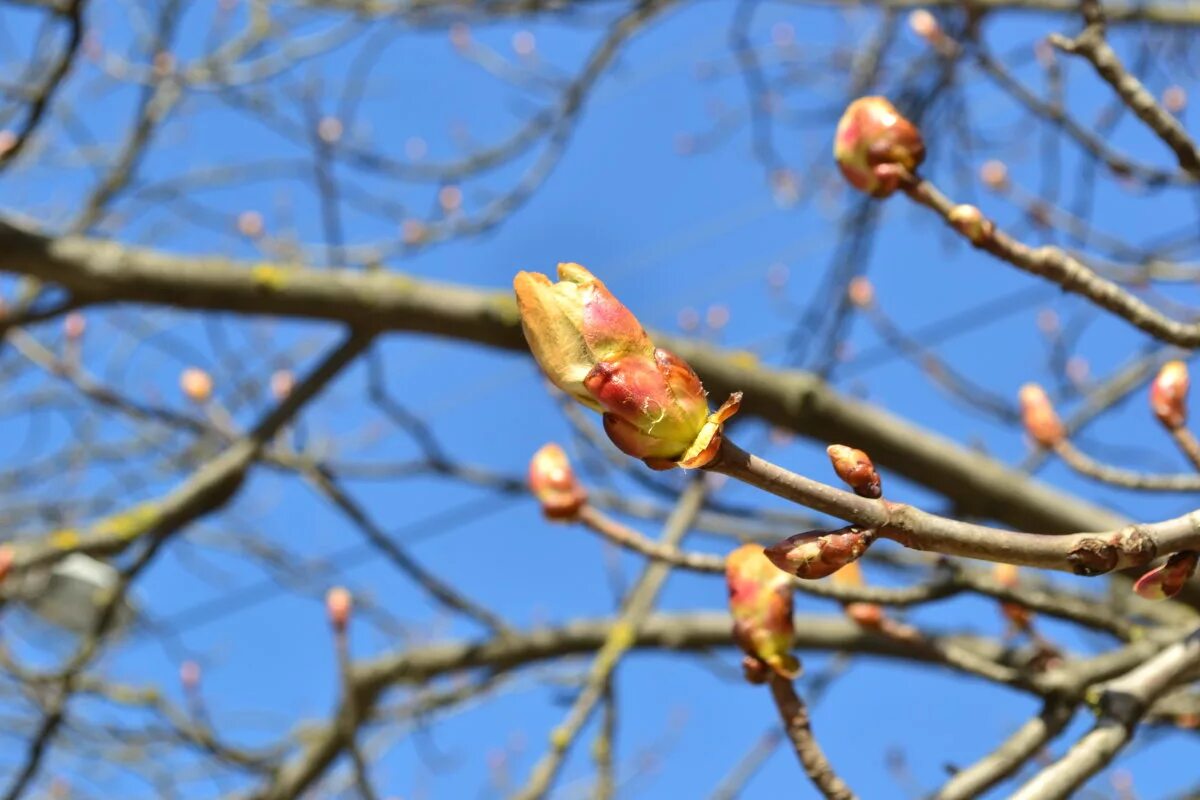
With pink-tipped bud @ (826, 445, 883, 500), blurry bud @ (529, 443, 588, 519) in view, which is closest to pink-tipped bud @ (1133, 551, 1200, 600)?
pink-tipped bud @ (826, 445, 883, 500)

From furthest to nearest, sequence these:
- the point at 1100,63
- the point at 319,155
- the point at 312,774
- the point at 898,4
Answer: the point at 898,4 → the point at 319,155 → the point at 312,774 → the point at 1100,63

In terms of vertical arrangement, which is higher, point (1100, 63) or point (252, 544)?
point (252, 544)

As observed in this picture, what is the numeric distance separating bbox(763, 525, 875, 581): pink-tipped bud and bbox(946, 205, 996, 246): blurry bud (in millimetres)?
409

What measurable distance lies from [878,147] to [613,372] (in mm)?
466

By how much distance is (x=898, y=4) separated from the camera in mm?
2709

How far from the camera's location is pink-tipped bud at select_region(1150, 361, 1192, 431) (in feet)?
3.05

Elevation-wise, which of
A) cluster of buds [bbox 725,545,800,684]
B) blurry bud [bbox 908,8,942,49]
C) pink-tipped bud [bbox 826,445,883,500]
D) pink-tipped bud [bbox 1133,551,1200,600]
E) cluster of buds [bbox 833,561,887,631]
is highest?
blurry bud [bbox 908,8,942,49]

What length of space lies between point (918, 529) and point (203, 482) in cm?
172

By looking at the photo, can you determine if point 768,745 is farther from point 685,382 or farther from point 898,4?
point 685,382

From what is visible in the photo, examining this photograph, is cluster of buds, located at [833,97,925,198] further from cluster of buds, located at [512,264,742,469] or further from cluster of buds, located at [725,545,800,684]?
cluster of buds, located at [512,264,742,469]

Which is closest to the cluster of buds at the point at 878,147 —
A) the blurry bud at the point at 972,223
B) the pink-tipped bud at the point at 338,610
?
the blurry bud at the point at 972,223

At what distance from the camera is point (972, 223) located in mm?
851

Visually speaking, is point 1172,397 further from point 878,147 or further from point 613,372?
point 613,372

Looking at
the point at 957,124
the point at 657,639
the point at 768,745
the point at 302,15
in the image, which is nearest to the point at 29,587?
the point at 657,639
